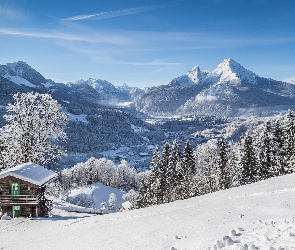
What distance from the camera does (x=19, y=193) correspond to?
34.2 metres

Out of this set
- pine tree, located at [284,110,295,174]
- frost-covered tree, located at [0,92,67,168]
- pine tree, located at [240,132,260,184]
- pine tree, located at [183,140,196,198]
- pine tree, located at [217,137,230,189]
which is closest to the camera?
frost-covered tree, located at [0,92,67,168]

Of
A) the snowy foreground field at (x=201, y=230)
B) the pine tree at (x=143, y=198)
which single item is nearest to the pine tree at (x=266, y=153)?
the pine tree at (x=143, y=198)

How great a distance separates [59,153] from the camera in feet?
143

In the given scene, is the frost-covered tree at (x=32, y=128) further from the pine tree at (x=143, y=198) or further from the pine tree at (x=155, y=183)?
the pine tree at (x=143, y=198)

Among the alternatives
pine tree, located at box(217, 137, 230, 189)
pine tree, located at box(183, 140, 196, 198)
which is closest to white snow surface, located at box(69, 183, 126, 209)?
pine tree, located at box(183, 140, 196, 198)

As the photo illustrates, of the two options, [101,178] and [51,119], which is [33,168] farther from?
[101,178]

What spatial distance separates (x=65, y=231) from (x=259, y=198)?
14.4 meters

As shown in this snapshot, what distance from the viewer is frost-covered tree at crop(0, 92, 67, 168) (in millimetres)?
42531

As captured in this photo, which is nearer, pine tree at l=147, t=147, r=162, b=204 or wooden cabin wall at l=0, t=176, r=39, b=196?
wooden cabin wall at l=0, t=176, r=39, b=196

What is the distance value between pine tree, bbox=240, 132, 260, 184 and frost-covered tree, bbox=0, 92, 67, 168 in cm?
3153

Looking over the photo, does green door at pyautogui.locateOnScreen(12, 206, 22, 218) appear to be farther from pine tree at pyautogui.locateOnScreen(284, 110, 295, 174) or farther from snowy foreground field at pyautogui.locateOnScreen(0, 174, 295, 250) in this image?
pine tree at pyautogui.locateOnScreen(284, 110, 295, 174)

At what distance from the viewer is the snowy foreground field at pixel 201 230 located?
12.7 m

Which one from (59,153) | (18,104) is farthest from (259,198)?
(18,104)

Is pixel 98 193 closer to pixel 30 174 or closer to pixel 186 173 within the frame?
pixel 186 173
